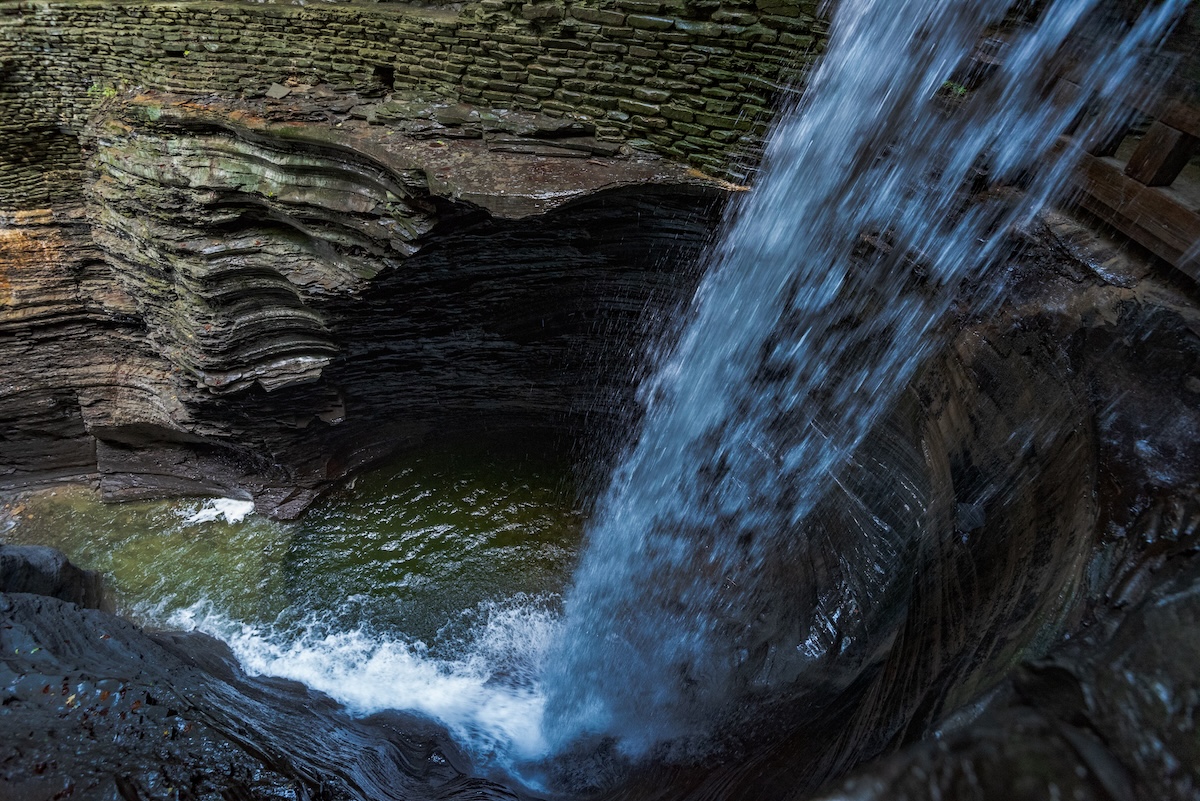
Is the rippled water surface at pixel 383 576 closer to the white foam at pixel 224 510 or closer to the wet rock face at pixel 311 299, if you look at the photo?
the white foam at pixel 224 510

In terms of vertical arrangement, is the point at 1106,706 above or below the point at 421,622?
above

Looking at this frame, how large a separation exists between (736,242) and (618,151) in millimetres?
1197

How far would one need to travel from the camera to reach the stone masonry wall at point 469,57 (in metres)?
4.22

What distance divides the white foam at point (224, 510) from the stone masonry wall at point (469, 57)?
4.43m

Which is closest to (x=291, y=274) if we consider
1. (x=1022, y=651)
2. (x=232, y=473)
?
(x=232, y=473)

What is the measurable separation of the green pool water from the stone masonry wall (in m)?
3.96

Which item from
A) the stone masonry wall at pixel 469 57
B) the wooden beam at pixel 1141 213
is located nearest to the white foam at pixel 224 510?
the stone masonry wall at pixel 469 57

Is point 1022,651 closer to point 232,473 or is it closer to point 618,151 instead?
point 618,151

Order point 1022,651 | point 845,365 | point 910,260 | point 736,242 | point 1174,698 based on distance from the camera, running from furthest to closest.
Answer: point 736,242 < point 845,365 < point 910,260 < point 1022,651 < point 1174,698

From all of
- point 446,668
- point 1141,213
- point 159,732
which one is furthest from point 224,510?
point 1141,213

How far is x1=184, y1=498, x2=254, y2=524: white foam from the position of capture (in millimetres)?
6922

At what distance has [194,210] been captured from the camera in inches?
217

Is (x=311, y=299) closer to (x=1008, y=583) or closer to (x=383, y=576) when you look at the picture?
(x=383, y=576)

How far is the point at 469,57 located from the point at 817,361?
372cm
